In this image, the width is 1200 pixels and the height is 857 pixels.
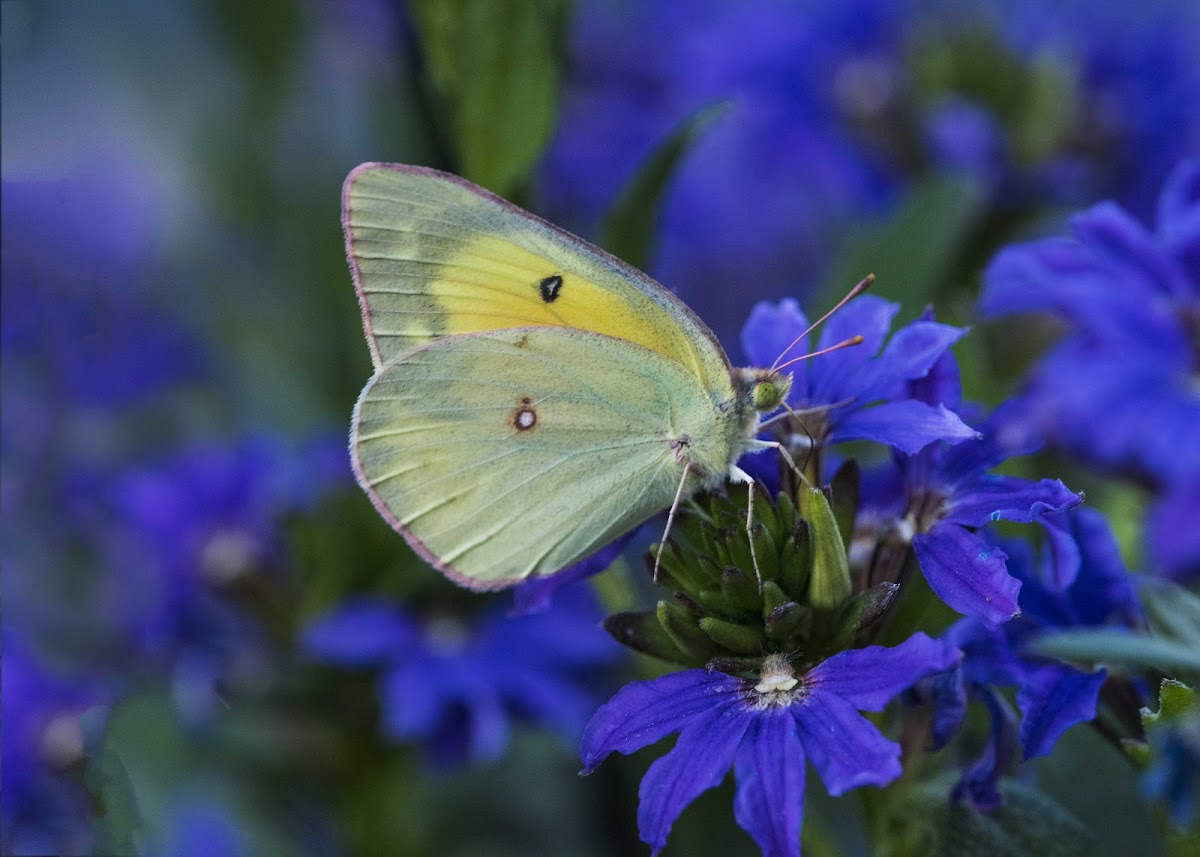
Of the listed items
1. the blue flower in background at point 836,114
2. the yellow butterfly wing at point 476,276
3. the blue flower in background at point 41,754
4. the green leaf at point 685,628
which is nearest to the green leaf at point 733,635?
the green leaf at point 685,628

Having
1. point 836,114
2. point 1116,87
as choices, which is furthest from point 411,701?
point 1116,87

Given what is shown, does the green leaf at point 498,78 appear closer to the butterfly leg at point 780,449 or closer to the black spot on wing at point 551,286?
the black spot on wing at point 551,286

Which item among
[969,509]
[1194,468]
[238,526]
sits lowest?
[238,526]

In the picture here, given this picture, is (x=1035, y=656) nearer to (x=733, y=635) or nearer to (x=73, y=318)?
(x=733, y=635)

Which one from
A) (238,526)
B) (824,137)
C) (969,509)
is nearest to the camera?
(969,509)

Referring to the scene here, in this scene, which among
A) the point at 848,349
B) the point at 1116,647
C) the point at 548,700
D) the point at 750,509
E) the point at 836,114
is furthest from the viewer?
the point at 836,114

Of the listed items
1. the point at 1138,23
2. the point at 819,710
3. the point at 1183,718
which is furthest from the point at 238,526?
the point at 1138,23

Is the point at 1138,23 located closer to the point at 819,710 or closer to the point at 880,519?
the point at 880,519
